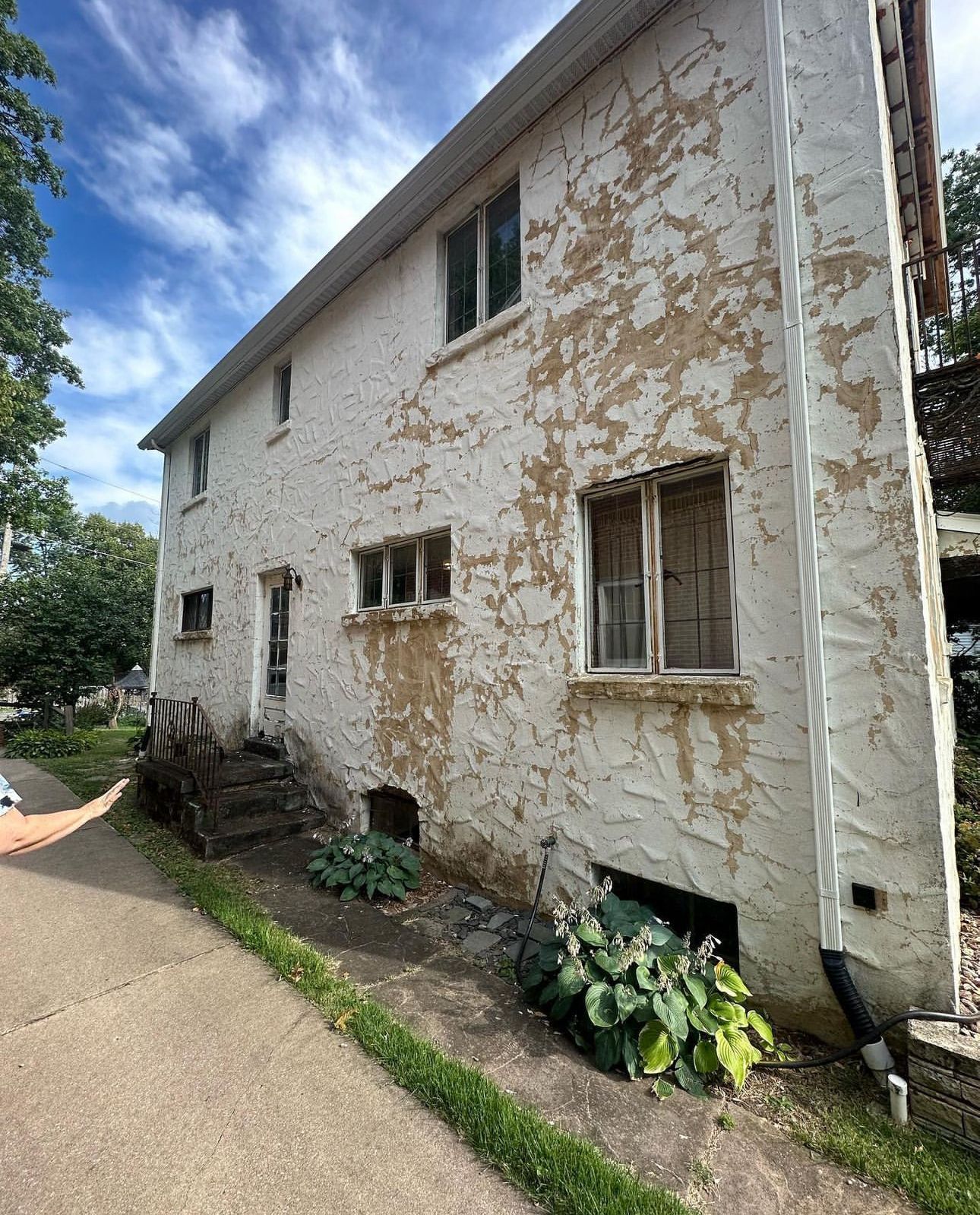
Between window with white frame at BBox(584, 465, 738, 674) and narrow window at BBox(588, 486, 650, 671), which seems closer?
window with white frame at BBox(584, 465, 738, 674)

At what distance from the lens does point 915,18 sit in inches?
160

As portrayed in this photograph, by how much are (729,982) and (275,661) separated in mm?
6773

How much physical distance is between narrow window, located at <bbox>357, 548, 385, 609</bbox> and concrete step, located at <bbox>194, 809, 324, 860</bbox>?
2.49 meters

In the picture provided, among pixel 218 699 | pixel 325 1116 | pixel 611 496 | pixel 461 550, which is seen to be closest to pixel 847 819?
pixel 611 496

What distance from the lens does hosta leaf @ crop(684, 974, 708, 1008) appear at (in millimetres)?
2607

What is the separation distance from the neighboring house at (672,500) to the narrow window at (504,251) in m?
0.03

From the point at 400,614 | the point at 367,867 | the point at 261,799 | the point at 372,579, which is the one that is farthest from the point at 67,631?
the point at 367,867

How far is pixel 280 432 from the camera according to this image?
7746 mm

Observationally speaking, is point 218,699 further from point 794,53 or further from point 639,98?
point 794,53

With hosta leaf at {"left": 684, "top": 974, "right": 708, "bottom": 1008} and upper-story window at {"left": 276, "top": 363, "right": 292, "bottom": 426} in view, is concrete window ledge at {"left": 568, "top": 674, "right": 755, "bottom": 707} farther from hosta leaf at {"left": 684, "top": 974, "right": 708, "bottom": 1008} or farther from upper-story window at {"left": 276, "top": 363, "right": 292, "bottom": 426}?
upper-story window at {"left": 276, "top": 363, "right": 292, "bottom": 426}

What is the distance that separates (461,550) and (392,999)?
3.29 m

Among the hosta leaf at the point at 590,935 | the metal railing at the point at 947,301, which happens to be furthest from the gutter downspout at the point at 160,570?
the metal railing at the point at 947,301

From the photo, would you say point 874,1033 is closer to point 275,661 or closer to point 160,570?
point 275,661

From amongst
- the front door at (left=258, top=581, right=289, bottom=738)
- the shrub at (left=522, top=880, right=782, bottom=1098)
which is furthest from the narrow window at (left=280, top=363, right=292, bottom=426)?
the shrub at (left=522, top=880, right=782, bottom=1098)
